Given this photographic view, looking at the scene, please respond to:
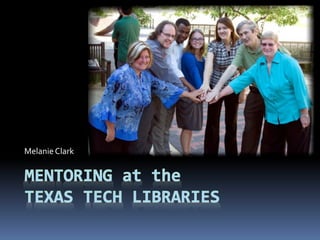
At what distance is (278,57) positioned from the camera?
9.52 meters

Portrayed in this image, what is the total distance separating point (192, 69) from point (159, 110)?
537mm

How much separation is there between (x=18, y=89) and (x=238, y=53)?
2273mm

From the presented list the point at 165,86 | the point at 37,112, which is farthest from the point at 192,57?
the point at 37,112

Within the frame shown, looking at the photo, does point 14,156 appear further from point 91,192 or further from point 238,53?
point 238,53

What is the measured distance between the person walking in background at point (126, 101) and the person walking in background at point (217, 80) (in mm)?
240

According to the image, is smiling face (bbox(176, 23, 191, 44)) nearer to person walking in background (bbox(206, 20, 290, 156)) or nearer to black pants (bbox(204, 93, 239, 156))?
person walking in background (bbox(206, 20, 290, 156))

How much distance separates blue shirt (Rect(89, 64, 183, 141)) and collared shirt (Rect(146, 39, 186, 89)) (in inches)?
2.1

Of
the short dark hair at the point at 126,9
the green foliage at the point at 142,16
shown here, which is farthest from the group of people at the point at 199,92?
the short dark hair at the point at 126,9

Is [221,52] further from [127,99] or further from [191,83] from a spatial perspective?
[127,99]

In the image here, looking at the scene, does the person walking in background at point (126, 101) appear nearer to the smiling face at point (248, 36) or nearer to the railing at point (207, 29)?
the railing at point (207, 29)

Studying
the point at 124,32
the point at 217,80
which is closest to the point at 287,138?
the point at 217,80

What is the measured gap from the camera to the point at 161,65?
956cm

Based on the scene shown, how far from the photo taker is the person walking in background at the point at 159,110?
952 cm

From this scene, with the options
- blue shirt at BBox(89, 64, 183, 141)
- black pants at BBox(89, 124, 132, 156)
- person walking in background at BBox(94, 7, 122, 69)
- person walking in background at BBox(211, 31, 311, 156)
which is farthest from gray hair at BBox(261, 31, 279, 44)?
black pants at BBox(89, 124, 132, 156)
